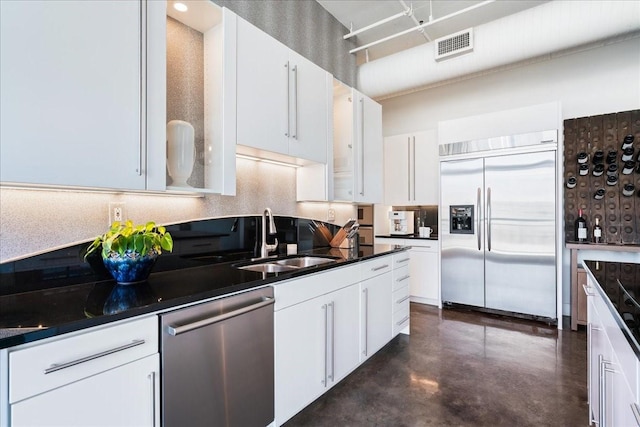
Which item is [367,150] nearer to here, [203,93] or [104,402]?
[203,93]

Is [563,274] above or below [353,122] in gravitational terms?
below

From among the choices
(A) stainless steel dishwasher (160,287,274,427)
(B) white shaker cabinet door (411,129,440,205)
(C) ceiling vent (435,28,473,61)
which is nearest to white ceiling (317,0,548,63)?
(C) ceiling vent (435,28,473,61)

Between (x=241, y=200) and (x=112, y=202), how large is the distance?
87 cm

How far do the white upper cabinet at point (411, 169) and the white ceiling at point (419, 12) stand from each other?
1271mm

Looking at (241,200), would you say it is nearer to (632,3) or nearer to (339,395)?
(339,395)

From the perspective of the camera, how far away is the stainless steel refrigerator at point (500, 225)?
3.43 metres

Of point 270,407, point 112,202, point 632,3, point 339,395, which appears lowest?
point 339,395

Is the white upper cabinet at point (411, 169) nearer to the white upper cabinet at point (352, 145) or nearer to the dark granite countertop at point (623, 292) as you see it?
the white upper cabinet at point (352, 145)

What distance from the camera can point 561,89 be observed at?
12.6ft

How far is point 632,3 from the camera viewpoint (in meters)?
2.54

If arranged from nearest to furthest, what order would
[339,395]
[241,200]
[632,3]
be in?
1. [339,395]
2. [241,200]
3. [632,3]

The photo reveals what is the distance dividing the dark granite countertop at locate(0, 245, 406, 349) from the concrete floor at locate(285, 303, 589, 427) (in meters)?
0.96

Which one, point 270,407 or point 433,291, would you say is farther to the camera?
point 433,291

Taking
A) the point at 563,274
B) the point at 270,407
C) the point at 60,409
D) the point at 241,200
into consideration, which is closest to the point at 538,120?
the point at 563,274
